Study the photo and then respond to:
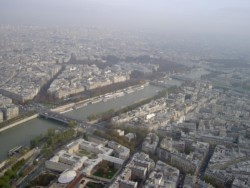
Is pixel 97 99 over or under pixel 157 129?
under

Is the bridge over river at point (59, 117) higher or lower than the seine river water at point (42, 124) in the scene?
higher

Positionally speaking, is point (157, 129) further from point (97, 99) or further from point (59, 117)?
point (97, 99)

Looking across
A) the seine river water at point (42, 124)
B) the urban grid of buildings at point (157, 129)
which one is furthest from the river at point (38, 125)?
the urban grid of buildings at point (157, 129)

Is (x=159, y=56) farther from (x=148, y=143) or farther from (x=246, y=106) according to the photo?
(x=148, y=143)

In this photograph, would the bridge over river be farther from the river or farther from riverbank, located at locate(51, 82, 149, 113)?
riverbank, located at locate(51, 82, 149, 113)

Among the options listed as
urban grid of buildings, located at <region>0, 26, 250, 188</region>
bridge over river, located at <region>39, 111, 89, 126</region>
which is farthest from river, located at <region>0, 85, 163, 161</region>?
urban grid of buildings, located at <region>0, 26, 250, 188</region>

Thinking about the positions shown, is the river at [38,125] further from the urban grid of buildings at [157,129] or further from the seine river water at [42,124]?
the urban grid of buildings at [157,129]

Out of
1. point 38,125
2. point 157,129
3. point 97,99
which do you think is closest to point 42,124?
point 38,125

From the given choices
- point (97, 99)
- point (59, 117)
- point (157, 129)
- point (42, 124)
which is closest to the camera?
point (157, 129)
